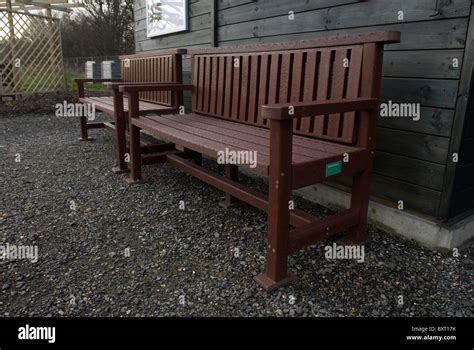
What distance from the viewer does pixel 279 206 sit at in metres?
1.55

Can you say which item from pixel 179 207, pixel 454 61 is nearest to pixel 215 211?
pixel 179 207

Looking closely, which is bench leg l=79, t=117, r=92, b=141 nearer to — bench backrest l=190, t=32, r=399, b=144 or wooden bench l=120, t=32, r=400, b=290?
wooden bench l=120, t=32, r=400, b=290

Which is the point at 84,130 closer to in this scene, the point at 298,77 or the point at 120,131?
the point at 120,131

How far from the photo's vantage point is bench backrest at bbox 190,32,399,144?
70.9 inches

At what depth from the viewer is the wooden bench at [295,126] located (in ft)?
5.14

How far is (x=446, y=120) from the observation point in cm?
185

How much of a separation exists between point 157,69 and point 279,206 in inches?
107

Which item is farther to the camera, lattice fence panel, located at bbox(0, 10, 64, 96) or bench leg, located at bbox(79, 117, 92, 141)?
lattice fence panel, located at bbox(0, 10, 64, 96)

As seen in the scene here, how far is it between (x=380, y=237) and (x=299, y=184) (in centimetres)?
79

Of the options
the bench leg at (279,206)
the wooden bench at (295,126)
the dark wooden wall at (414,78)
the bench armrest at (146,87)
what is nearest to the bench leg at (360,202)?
the wooden bench at (295,126)

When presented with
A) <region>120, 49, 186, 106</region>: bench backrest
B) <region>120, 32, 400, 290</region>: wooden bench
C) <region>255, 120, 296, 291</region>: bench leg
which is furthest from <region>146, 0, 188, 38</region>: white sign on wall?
<region>255, 120, 296, 291</region>: bench leg

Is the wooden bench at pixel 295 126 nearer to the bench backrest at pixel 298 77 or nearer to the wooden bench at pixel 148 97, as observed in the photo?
the bench backrest at pixel 298 77

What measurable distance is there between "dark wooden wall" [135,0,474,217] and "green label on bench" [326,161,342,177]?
55 centimetres

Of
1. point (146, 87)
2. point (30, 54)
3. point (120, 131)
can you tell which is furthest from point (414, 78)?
point (30, 54)
